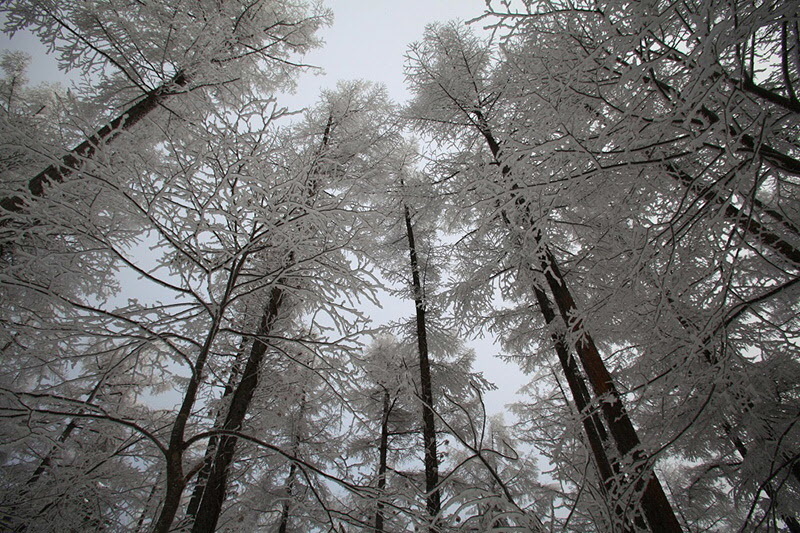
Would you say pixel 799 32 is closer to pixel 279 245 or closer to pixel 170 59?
pixel 279 245

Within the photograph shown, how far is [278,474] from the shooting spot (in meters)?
7.40

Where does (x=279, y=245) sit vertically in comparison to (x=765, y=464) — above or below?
above

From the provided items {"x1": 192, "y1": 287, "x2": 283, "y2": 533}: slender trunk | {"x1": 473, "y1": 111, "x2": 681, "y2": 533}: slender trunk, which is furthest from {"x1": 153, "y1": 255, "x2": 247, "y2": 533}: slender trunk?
{"x1": 473, "y1": 111, "x2": 681, "y2": 533}: slender trunk

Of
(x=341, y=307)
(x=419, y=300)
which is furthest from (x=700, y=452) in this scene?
(x=341, y=307)

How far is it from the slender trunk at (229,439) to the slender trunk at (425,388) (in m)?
2.49

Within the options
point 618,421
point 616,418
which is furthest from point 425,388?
point 616,418

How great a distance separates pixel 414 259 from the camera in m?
7.68

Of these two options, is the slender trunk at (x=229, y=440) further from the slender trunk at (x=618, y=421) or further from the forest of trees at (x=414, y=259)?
the slender trunk at (x=618, y=421)

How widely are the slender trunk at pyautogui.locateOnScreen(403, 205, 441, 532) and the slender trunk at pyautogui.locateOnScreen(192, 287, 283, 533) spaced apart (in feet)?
8.17

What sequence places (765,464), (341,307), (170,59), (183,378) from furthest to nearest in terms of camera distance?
(183,378)
(170,59)
(765,464)
(341,307)

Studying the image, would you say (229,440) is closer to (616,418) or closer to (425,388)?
(425,388)

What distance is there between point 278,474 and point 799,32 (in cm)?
967

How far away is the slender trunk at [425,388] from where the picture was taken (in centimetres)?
492

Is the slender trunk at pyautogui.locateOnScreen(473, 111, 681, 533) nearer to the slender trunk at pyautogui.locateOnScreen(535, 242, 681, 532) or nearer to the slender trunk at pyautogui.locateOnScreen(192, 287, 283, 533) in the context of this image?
the slender trunk at pyautogui.locateOnScreen(535, 242, 681, 532)
